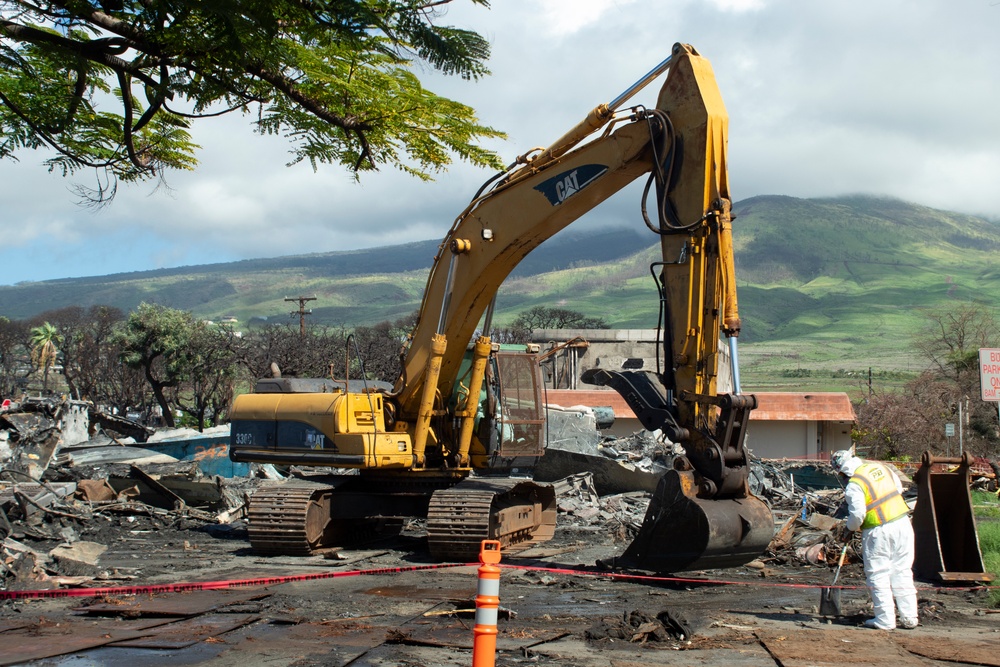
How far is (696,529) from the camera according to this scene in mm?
9438

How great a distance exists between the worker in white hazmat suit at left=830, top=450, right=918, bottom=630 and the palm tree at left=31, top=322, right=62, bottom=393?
5716cm

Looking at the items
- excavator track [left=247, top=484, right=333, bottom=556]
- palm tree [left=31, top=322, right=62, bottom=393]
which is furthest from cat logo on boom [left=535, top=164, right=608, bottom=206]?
palm tree [left=31, top=322, right=62, bottom=393]

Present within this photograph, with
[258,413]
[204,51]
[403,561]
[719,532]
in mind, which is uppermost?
[204,51]

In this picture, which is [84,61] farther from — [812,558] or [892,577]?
[812,558]

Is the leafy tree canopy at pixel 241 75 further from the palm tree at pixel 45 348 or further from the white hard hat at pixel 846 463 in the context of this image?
the palm tree at pixel 45 348

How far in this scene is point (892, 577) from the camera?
8.85m

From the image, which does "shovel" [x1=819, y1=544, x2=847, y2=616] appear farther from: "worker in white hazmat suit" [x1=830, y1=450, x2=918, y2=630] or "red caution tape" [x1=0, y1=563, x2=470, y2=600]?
"red caution tape" [x1=0, y1=563, x2=470, y2=600]

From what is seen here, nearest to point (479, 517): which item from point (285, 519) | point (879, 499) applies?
point (285, 519)

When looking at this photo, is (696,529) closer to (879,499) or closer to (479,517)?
(879,499)

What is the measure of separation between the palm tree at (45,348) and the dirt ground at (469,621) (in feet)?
171

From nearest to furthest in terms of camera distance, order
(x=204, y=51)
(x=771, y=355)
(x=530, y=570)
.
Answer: (x=204, y=51) → (x=530, y=570) → (x=771, y=355)

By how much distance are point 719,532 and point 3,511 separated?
423 inches

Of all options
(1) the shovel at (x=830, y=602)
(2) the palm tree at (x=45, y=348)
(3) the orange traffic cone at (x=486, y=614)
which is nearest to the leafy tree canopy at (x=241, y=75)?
(3) the orange traffic cone at (x=486, y=614)

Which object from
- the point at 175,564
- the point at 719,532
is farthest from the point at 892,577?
the point at 175,564
